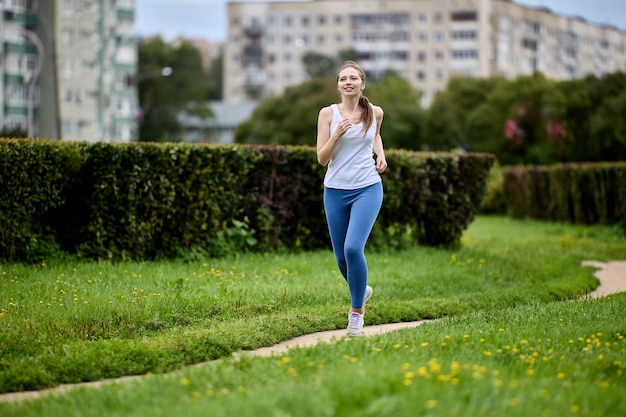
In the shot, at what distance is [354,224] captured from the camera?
8.41m

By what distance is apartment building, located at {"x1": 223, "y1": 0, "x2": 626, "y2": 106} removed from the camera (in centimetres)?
12162

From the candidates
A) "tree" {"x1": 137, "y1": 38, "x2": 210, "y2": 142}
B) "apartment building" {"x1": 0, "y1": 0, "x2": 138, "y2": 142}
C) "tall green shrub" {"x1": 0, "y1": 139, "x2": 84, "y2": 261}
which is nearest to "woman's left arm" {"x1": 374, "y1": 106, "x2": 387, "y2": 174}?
"tall green shrub" {"x1": 0, "y1": 139, "x2": 84, "y2": 261}

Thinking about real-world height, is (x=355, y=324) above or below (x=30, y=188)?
below

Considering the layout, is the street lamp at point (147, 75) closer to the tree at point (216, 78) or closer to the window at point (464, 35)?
the window at point (464, 35)

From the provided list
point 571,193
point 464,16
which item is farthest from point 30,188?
point 464,16

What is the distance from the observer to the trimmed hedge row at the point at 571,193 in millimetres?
24188

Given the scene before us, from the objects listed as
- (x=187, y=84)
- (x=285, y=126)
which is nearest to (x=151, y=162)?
(x=285, y=126)

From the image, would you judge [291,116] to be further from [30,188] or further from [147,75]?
[30,188]

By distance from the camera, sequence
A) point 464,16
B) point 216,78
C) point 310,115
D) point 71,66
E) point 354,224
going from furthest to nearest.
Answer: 1. point 216,78
2. point 464,16
3. point 71,66
4. point 310,115
5. point 354,224

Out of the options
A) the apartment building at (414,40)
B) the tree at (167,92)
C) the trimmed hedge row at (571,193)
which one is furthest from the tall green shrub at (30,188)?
the apartment building at (414,40)

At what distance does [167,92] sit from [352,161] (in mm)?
92665

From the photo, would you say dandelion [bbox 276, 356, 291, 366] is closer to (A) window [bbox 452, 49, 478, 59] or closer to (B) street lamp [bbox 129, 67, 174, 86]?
(B) street lamp [bbox 129, 67, 174, 86]

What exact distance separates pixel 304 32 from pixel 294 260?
117970 mm

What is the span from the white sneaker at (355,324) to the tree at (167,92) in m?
89.4
